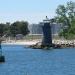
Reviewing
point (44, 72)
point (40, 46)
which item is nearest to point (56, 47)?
point (40, 46)

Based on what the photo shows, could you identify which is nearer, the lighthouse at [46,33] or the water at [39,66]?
the water at [39,66]

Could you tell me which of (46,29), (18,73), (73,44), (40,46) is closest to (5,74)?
(18,73)

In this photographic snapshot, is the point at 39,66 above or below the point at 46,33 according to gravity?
below

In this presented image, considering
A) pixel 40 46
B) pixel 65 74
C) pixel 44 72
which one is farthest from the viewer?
pixel 40 46

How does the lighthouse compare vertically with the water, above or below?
above

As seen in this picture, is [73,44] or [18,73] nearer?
[18,73]

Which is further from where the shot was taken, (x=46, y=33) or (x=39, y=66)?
(x=46, y=33)

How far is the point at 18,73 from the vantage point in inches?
2589

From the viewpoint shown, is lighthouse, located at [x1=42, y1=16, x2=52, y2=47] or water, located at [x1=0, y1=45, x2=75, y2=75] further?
lighthouse, located at [x1=42, y1=16, x2=52, y2=47]

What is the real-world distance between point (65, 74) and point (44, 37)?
96.1 metres

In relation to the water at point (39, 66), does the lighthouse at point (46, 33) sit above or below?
above

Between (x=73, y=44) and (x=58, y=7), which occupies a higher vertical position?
(x=58, y=7)

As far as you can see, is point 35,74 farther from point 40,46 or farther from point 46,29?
point 40,46

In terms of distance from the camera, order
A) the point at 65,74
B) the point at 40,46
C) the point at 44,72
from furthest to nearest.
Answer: the point at 40,46, the point at 44,72, the point at 65,74
